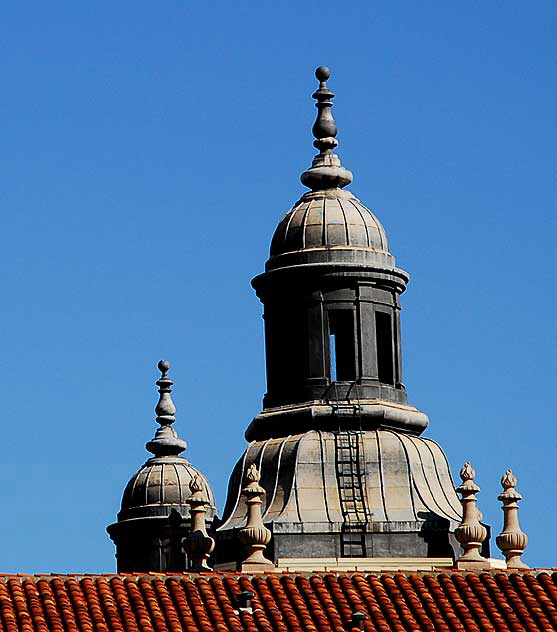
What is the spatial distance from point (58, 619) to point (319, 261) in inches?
609

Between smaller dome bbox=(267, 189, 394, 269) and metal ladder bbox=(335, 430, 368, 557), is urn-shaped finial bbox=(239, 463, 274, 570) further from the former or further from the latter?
smaller dome bbox=(267, 189, 394, 269)

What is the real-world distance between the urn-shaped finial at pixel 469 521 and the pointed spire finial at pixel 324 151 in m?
10.1

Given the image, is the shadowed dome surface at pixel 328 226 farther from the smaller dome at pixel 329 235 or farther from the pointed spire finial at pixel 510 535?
the pointed spire finial at pixel 510 535

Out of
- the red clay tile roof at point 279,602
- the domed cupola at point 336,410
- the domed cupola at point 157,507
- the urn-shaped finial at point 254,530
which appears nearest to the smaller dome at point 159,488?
the domed cupola at point 157,507

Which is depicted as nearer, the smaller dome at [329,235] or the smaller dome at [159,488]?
the smaller dome at [329,235]

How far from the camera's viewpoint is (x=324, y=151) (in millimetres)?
91250

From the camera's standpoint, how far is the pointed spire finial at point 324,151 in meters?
90.5

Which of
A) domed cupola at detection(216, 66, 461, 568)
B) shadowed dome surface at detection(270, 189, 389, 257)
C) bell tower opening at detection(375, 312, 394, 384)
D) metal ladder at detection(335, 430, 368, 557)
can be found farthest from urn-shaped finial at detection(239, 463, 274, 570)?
shadowed dome surface at detection(270, 189, 389, 257)

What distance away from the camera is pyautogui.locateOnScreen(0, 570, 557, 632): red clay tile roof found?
7631 cm

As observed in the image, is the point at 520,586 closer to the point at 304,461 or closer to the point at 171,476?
the point at 304,461

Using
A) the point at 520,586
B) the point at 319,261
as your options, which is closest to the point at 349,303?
the point at 319,261

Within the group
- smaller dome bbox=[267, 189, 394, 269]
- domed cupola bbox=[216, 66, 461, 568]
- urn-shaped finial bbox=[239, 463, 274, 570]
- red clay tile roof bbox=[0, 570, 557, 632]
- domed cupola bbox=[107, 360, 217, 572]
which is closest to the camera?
red clay tile roof bbox=[0, 570, 557, 632]

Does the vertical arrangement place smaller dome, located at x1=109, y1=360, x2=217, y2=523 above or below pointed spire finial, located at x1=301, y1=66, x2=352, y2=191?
below

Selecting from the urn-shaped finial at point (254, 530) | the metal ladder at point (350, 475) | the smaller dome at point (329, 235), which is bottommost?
the urn-shaped finial at point (254, 530)
